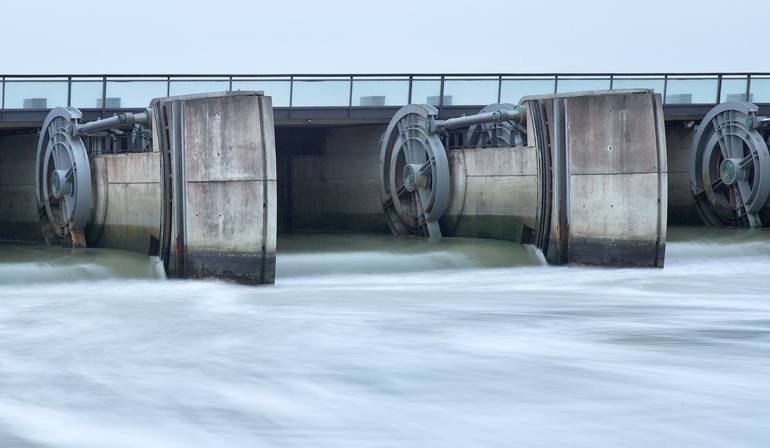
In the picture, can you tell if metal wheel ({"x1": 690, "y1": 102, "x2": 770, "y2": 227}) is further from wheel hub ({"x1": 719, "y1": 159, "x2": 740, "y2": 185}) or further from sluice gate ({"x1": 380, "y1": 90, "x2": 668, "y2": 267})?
sluice gate ({"x1": 380, "y1": 90, "x2": 668, "y2": 267})

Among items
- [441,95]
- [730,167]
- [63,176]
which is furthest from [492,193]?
[63,176]

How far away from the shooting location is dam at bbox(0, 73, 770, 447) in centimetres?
982

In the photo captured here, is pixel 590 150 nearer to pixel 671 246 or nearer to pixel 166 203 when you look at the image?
pixel 671 246

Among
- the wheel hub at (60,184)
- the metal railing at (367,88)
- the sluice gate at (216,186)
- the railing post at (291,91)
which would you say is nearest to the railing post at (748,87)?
the metal railing at (367,88)

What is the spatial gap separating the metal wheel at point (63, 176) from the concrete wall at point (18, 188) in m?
3.36

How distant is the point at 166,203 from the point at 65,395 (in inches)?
398

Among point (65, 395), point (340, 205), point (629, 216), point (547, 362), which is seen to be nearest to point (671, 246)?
point (629, 216)

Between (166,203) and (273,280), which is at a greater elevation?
(166,203)

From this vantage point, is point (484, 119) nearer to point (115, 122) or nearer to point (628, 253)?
point (628, 253)

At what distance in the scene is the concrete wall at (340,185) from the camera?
30.0 metres

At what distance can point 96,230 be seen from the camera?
2430cm

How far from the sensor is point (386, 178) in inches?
1110

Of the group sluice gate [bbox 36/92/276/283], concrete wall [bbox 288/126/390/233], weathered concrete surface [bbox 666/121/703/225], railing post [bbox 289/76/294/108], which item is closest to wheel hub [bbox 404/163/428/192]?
concrete wall [bbox 288/126/390/233]

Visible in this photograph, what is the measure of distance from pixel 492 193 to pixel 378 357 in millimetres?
13859
